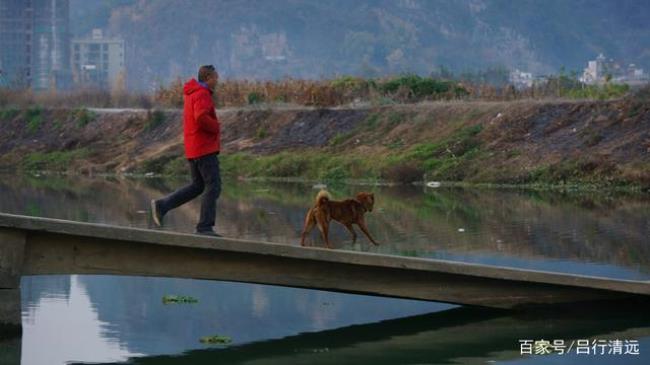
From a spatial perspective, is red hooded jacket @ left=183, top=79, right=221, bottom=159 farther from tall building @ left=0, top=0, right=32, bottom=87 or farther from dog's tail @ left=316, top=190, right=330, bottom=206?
tall building @ left=0, top=0, right=32, bottom=87

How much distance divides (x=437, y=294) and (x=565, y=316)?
1.20 meters

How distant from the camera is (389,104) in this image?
45.6m

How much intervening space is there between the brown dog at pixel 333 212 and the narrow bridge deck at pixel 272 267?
1.47 meters

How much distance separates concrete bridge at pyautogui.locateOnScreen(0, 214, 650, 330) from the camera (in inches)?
552

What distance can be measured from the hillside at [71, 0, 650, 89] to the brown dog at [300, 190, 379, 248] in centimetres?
14910

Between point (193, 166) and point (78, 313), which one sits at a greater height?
point (193, 166)

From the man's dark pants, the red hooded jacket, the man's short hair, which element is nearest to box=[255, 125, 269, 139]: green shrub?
the man's dark pants

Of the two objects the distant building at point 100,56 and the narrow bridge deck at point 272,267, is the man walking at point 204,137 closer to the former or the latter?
the narrow bridge deck at point 272,267

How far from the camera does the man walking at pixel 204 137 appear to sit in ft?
49.8

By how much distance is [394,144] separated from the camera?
4138 cm

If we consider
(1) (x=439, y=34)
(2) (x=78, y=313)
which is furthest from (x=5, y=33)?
(2) (x=78, y=313)

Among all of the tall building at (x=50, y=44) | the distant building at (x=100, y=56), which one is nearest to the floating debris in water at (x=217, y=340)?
the tall building at (x=50, y=44)

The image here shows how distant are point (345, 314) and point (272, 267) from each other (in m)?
1.23

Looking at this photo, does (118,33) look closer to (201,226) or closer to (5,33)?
(5,33)
